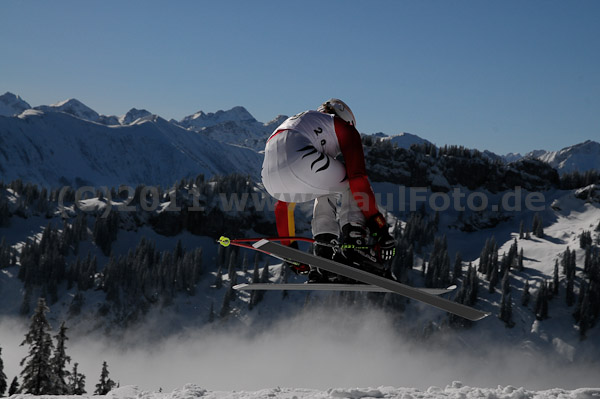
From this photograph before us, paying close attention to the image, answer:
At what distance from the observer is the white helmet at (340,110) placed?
830 centimetres

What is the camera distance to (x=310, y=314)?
148 meters

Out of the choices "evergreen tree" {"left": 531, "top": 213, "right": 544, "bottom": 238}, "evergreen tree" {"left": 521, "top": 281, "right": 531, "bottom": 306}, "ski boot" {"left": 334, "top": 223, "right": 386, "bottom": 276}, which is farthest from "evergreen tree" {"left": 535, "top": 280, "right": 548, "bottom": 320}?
"ski boot" {"left": 334, "top": 223, "right": 386, "bottom": 276}

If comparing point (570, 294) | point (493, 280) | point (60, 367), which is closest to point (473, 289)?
point (493, 280)

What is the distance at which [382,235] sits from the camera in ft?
25.8

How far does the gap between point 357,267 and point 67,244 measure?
17011 cm

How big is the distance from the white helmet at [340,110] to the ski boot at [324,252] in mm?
1995

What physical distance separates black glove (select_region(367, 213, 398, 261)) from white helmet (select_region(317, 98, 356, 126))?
5.64 feet

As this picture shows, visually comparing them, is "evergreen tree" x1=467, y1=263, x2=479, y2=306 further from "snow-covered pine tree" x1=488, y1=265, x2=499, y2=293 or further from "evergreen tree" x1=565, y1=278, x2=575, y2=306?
"evergreen tree" x1=565, y1=278, x2=575, y2=306

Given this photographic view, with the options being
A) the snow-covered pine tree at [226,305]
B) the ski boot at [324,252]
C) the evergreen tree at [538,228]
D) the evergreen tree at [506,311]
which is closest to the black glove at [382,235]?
the ski boot at [324,252]

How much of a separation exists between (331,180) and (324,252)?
1.30m

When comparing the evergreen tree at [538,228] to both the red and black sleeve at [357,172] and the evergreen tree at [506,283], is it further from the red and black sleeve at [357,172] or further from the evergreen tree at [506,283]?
the red and black sleeve at [357,172]

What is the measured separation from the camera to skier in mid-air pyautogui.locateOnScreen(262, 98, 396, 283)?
7800mm

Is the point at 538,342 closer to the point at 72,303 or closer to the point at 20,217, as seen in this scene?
the point at 72,303

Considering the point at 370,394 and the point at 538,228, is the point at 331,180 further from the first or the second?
the point at 538,228
